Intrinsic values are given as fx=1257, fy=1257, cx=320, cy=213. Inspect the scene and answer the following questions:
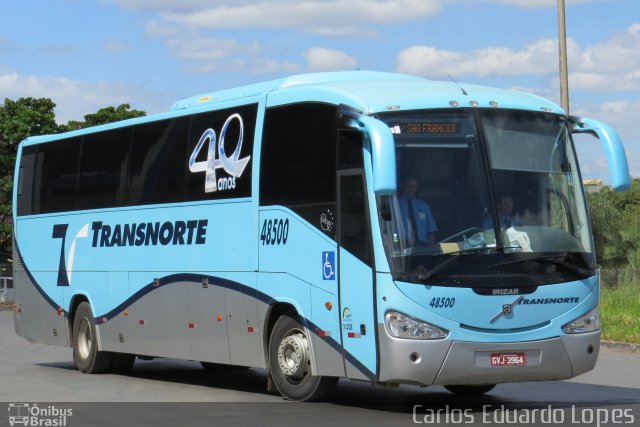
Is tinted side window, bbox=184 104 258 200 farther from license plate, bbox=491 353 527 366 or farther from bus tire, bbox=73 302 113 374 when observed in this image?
license plate, bbox=491 353 527 366

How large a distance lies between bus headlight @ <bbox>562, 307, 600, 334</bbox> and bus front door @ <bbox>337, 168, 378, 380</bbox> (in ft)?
6.55

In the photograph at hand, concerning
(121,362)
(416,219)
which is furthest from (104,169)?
(416,219)

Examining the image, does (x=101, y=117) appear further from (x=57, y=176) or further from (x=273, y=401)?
(x=273, y=401)

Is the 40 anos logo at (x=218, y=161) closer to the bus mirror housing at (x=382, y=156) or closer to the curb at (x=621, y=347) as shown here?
the bus mirror housing at (x=382, y=156)

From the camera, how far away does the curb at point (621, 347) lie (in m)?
21.0

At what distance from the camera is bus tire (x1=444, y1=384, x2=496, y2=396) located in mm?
14602

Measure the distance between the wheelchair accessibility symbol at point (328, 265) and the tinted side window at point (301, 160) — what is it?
22 centimetres

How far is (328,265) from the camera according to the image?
1300 centimetres

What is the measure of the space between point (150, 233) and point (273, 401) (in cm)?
376

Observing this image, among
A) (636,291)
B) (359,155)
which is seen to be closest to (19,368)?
(359,155)

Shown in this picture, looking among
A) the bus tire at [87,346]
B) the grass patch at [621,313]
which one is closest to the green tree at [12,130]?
the grass patch at [621,313]

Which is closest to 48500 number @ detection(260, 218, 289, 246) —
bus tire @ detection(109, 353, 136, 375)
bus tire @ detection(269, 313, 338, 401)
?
bus tire @ detection(269, 313, 338, 401)

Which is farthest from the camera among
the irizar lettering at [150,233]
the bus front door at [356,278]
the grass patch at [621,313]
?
the grass patch at [621,313]

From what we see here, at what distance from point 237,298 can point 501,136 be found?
390 centimetres
